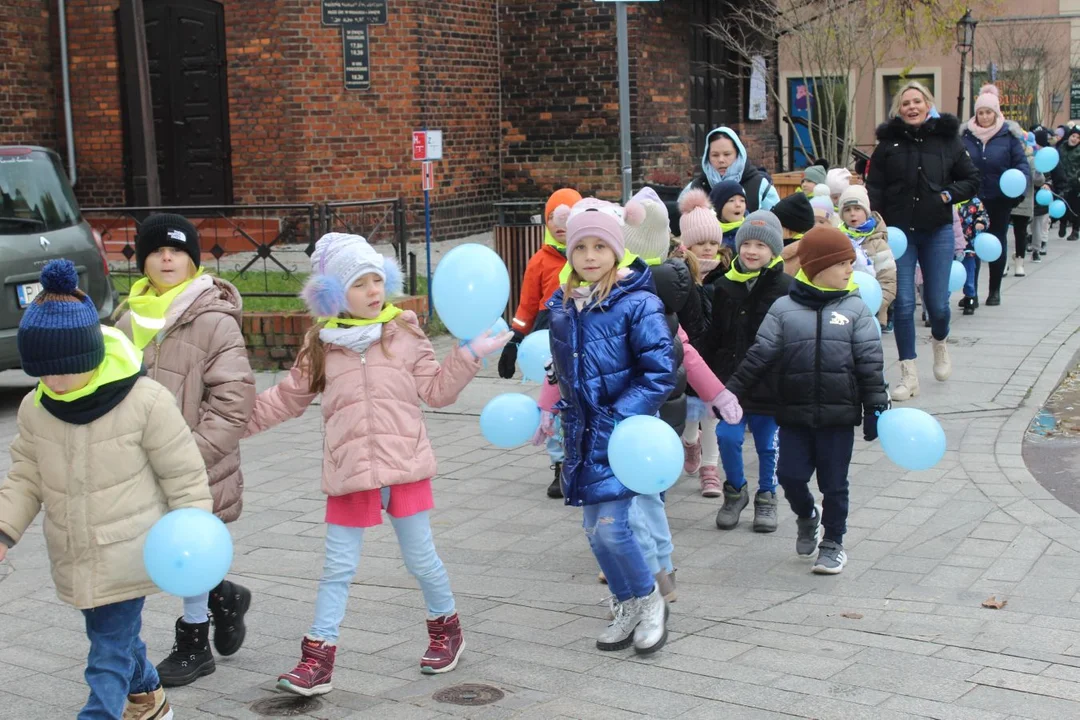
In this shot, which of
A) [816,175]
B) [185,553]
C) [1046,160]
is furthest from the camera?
[1046,160]

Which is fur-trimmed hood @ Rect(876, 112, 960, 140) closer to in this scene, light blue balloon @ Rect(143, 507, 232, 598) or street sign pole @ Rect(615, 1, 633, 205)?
street sign pole @ Rect(615, 1, 633, 205)

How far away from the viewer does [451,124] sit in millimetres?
18516

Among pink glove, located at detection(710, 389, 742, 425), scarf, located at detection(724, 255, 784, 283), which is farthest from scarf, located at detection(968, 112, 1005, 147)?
pink glove, located at detection(710, 389, 742, 425)

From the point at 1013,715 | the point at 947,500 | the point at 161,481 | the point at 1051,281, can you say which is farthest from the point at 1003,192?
the point at 161,481

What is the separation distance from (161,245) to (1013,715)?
3.38 m

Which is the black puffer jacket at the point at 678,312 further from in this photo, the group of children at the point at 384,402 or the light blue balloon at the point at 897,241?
the light blue balloon at the point at 897,241

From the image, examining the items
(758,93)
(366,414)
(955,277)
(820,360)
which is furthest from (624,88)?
(758,93)

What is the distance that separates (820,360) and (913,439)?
1.81 feet

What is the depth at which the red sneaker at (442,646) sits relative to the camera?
511cm

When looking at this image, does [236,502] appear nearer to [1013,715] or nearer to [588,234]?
[588,234]

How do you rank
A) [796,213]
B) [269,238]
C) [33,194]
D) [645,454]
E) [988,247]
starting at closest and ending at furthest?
[645,454], [796,213], [33,194], [988,247], [269,238]

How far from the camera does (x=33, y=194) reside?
1094 cm

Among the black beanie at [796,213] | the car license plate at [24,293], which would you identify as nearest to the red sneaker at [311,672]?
the black beanie at [796,213]

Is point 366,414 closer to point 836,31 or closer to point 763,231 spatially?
point 763,231
